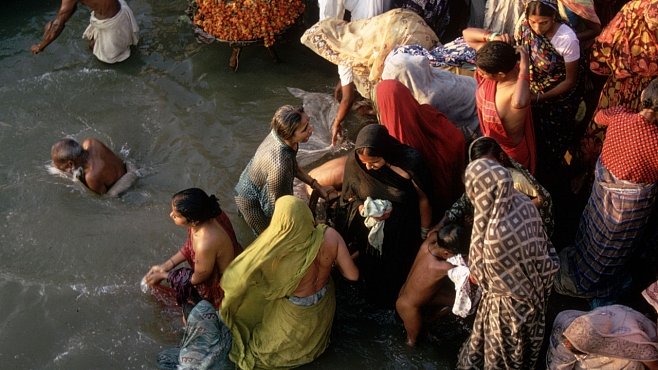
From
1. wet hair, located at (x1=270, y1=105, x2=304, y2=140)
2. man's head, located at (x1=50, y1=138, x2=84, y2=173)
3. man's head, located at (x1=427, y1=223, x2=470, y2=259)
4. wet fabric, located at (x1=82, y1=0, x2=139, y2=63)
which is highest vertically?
wet hair, located at (x1=270, y1=105, x2=304, y2=140)

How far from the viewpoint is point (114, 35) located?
23.6ft

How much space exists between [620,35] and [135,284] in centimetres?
417

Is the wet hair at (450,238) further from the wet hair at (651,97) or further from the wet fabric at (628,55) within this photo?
the wet fabric at (628,55)

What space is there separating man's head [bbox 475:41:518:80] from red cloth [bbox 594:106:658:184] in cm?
79

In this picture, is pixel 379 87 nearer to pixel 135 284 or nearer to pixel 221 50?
pixel 135 284

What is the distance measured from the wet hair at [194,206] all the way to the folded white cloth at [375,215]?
3.44ft

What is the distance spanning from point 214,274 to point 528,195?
2.25 m

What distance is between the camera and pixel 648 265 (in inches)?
181

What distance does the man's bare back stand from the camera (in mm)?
4043

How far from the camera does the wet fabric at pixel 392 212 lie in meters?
4.22

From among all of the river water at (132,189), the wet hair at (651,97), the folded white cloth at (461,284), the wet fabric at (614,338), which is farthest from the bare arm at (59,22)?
the wet fabric at (614,338)

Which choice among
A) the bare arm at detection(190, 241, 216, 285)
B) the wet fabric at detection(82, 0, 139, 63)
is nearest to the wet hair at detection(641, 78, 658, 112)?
the bare arm at detection(190, 241, 216, 285)

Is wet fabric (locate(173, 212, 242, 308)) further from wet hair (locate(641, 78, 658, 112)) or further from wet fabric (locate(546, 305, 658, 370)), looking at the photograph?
wet hair (locate(641, 78, 658, 112))

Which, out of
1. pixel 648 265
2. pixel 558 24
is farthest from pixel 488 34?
pixel 648 265
